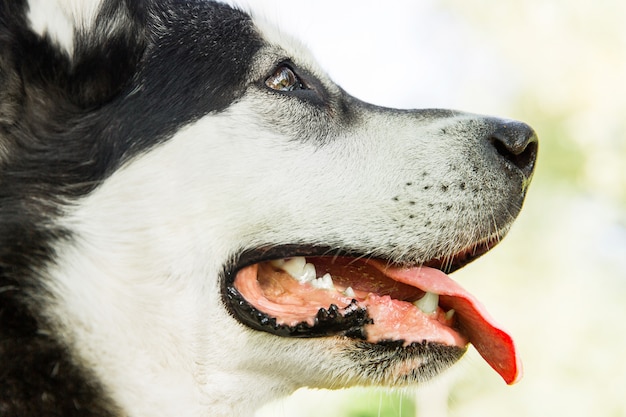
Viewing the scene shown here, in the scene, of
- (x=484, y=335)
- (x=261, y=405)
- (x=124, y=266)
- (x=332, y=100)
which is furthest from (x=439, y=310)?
(x=124, y=266)

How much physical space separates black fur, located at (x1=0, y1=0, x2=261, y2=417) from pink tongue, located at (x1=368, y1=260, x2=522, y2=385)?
101cm

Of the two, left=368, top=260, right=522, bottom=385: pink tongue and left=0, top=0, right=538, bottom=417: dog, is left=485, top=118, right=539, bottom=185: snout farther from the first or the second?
left=368, top=260, right=522, bottom=385: pink tongue

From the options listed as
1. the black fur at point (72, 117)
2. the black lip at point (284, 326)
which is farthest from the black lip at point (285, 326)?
the black fur at point (72, 117)

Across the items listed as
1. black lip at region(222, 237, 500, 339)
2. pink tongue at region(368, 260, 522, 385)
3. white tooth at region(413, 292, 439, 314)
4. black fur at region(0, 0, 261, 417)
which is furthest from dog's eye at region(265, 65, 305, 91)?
white tooth at region(413, 292, 439, 314)

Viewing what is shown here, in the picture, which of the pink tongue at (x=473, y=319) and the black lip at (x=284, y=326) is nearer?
the black lip at (x=284, y=326)

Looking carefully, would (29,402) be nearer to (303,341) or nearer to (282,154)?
(303,341)

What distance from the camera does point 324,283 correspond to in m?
2.93

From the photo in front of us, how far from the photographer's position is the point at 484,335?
3021 mm

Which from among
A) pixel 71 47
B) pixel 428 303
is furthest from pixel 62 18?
pixel 428 303

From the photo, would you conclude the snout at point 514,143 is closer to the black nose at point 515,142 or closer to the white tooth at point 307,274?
the black nose at point 515,142

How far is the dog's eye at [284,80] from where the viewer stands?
10.5ft

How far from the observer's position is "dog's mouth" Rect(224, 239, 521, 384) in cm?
279

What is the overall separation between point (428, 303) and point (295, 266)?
0.55 metres

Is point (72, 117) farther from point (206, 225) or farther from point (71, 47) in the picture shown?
point (206, 225)
